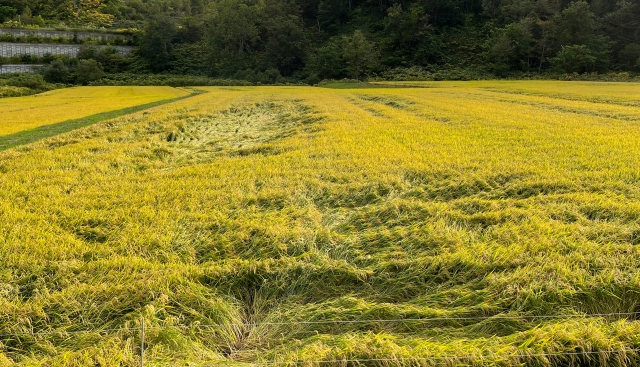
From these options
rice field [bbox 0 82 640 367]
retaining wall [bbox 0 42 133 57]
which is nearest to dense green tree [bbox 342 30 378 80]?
retaining wall [bbox 0 42 133 57]

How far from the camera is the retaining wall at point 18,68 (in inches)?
1913

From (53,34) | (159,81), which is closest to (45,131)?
(159,81)

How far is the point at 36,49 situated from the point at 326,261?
64.8 metres

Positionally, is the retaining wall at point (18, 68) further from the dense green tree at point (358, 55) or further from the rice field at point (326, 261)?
the rice field at point (326, 261)

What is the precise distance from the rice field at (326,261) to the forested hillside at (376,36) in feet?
141

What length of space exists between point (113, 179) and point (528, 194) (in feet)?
19.9

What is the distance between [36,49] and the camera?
2076 inches

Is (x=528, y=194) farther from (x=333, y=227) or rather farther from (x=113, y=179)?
(x=113, y=179)

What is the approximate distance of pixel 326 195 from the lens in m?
5.41

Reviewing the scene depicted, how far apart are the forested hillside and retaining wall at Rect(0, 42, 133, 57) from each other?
8.24 m

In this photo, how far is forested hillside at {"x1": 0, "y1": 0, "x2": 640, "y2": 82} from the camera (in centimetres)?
4391

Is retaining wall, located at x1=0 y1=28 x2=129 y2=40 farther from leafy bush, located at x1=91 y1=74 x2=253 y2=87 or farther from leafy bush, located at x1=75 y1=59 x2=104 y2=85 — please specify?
leafy bush, located at x1=91 y1=74 x2=253 y2=87

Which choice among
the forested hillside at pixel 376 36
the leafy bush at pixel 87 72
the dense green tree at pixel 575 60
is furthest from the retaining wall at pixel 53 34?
the dense green tree at pixel 575 60

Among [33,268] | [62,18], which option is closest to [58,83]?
[62,18]
